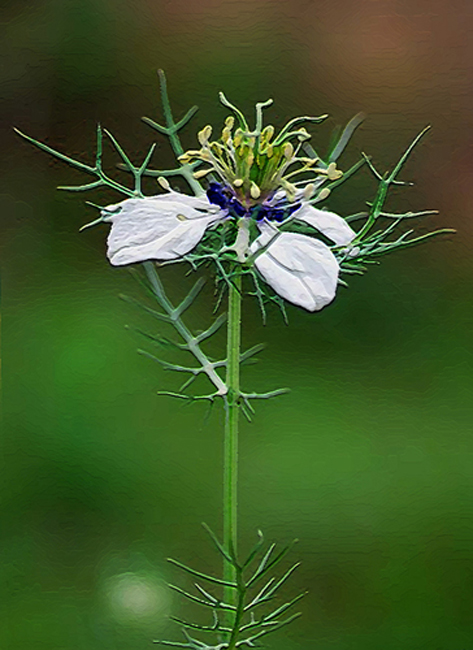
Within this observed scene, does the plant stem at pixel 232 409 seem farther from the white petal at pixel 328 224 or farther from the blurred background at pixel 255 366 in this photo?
the blurred background at pixel 255 366

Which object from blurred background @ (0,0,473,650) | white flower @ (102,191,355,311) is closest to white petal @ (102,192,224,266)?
white flower @ (102,191,355,311)

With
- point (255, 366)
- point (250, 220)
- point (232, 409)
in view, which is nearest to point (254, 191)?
point (250, 220)

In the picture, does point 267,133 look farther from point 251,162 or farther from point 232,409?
point 232,409

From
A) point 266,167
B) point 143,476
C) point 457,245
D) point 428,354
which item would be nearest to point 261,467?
point 143,476

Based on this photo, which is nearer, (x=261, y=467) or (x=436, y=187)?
(x=261, y=467)

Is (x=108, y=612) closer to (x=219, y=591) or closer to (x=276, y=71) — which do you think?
(x=219, y=591)

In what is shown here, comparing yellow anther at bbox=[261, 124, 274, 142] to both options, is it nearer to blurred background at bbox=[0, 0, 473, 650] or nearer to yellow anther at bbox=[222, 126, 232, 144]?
yellow anther at bbox=[222, 126, 232, 144]
